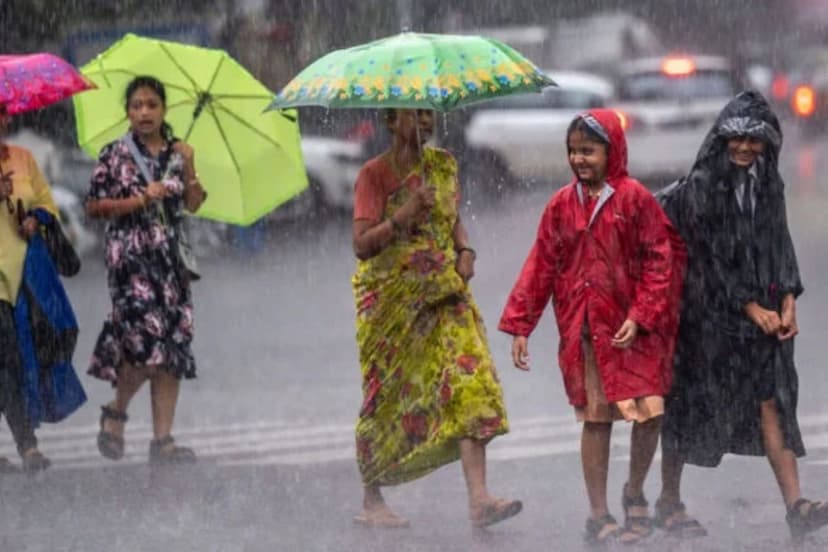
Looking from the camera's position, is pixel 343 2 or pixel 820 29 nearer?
pixel 343 2

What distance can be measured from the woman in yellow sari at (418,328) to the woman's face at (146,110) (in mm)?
1849

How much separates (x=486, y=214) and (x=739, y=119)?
16.0m

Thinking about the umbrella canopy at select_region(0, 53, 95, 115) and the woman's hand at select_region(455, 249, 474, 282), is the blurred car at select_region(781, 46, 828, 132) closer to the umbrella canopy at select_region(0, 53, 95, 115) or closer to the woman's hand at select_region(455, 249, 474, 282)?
the umbrella canopy at select_region(0, 53, 95, 115)

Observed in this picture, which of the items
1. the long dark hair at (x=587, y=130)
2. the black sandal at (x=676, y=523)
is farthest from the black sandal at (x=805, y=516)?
the long dark hair at (x=587, y=130)

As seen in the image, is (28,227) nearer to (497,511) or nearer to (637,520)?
(497,511)

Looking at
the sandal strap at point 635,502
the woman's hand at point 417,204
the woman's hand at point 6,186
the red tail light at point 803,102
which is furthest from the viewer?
the red tail light at point 803,102

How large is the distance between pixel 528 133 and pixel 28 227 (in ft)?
54.7

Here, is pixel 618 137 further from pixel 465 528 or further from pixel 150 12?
pixel 150 12

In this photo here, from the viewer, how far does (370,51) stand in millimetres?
7992

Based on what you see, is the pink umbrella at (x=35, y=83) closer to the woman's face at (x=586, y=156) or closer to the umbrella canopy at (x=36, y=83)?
the umbrella canopy at (x=36, y=83)

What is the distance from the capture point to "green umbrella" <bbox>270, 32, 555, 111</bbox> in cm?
775

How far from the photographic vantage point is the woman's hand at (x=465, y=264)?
825 cm

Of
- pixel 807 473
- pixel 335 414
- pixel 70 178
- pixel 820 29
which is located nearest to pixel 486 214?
pixel 70 178

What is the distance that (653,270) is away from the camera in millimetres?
7684
